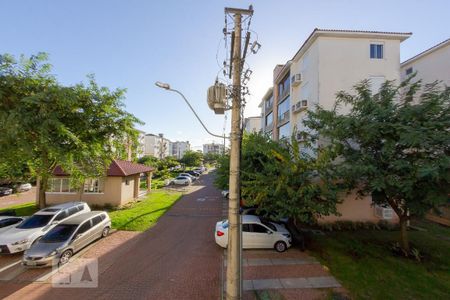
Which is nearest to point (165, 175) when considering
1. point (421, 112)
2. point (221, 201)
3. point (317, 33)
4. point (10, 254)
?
point (221, 201)

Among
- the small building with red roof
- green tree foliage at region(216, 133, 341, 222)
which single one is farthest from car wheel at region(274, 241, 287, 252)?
the small building with red roof

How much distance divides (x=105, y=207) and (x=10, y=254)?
8.48 metres

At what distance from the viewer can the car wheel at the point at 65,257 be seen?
864 cm

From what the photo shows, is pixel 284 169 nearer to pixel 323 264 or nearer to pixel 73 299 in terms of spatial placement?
pixel 323 264

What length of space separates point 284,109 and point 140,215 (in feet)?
56.9

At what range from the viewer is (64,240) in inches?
351

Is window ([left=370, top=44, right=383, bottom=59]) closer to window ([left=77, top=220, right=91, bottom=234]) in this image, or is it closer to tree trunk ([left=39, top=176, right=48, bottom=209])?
window ([left=77, top=220, right=91, bottom=234])

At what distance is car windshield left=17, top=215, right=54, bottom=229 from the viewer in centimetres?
1038

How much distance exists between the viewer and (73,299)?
6586mm

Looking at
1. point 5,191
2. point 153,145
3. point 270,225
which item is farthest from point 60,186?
point 153,145

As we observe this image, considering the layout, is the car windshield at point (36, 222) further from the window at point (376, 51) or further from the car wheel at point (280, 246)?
the window at point (376, 51)

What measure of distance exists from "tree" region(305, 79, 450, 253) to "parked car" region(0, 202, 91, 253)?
14.2 m

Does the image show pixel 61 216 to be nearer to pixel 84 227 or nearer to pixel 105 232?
pixel 105 232

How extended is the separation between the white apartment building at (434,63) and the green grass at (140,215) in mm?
25083
